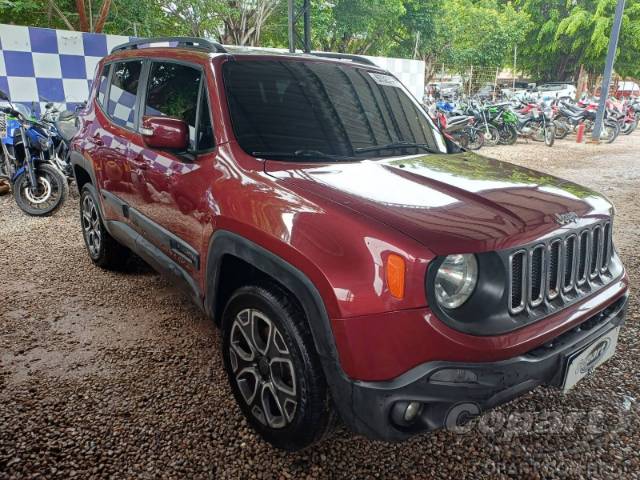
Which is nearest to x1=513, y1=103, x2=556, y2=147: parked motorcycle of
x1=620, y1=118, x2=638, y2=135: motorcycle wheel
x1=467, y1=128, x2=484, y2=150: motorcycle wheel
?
x1=467, y1=128, x2=484, y2=150: motorcycle wheel

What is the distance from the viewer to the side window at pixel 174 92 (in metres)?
2.46

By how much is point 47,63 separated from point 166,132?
6325mm

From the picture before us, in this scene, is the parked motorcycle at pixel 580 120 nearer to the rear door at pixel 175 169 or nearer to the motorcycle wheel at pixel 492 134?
the motorcycle wheel at pixel 492 134

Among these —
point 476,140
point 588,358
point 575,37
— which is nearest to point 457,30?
point 575,37

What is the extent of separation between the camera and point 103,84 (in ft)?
11.6

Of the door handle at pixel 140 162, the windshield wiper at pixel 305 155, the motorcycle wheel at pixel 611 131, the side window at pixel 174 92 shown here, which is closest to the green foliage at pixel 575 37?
the motorcycle wheel at pixel 611 131

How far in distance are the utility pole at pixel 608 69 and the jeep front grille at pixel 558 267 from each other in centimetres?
1200

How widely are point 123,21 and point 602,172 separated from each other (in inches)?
434

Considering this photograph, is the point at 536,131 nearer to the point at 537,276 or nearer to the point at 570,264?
the point at 570,264

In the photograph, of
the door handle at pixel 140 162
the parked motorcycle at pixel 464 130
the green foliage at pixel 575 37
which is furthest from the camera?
the green foliage at pixel 575 37

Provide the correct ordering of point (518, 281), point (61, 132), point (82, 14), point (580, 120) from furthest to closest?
point (580, 120), point (82, 14), point (61, 132), point (518, 281)

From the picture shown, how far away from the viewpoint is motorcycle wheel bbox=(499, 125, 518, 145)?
12.1 m

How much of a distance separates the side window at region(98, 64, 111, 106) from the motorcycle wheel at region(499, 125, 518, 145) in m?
10.6

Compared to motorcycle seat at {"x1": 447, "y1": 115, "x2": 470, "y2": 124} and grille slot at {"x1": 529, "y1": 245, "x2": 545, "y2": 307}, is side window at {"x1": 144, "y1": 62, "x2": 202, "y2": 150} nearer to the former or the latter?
grille slot at {"x1": 529, "y1": 245, "x2": 545, "y2": 307}
